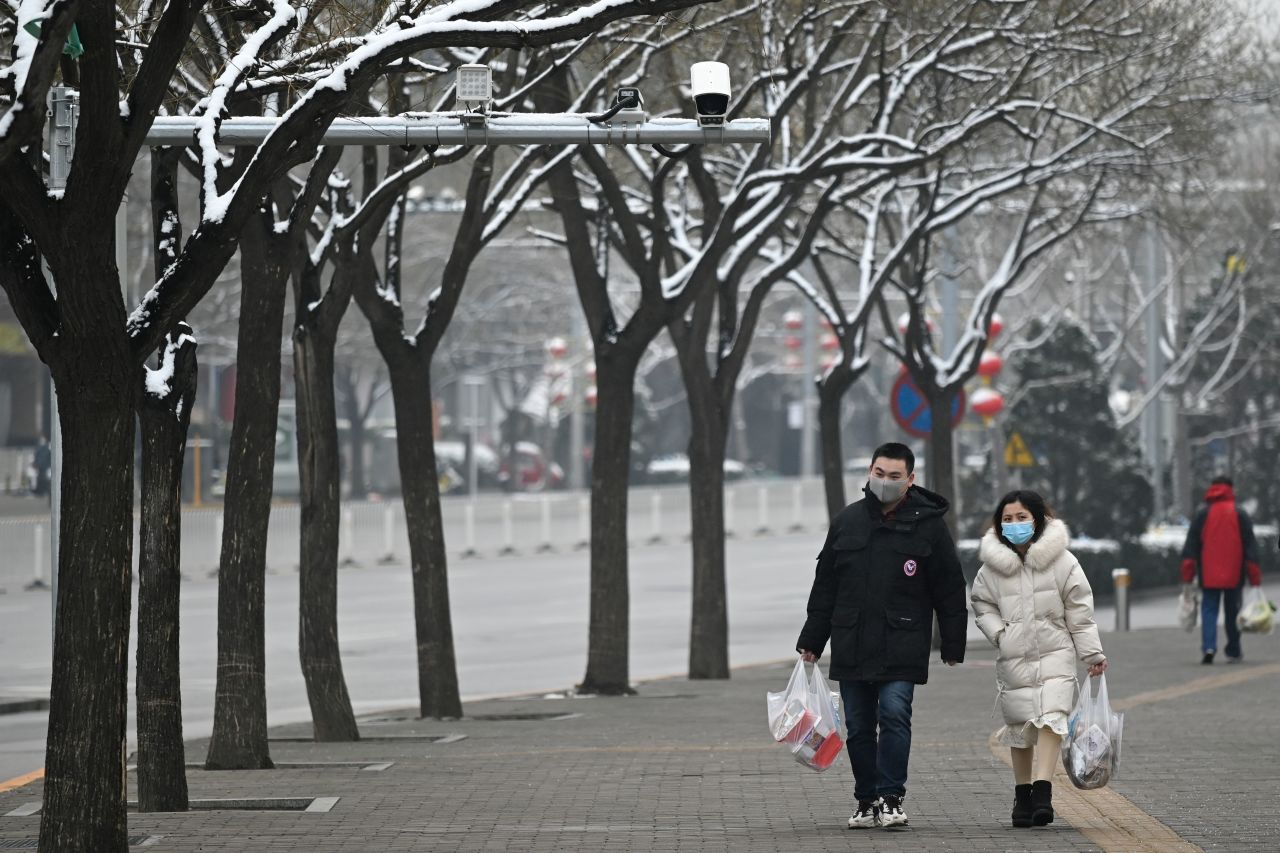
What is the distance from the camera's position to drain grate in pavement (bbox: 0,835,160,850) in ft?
28.5

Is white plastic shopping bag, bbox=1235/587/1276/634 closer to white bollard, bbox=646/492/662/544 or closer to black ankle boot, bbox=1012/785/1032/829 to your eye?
black ankle boot, bbox=1012/785/1032/829

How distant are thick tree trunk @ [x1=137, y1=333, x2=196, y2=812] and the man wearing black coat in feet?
9.08

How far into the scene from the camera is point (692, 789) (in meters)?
10.6

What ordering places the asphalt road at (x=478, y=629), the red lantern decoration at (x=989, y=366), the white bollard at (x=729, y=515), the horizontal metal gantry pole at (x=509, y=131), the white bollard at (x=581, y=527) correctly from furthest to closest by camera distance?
1. the white bollard at (x=729, y=515)
2. the white bollard at (x=581, y=527)
3. the red lantern decoration at (x=989, y=366)
4. the asphalt road at (x=478, y=629)
5. the horizontal metal gantry pole at (x=509, y=131)

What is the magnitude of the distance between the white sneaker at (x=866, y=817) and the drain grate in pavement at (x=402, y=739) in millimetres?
5194

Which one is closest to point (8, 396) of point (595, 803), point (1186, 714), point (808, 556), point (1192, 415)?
point (808, 556)

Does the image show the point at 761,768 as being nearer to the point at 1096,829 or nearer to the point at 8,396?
the point at 1096,829

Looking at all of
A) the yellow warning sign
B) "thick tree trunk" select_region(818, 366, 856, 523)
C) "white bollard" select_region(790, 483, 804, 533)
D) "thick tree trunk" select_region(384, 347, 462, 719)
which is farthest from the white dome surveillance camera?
"white bollard" select_region(790, 483, 804, 533)

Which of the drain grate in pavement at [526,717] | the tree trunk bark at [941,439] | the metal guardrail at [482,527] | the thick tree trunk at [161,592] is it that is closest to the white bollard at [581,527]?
the metal guardrail at [482,527]

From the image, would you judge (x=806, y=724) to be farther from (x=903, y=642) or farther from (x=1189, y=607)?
(x=1189, y=607)

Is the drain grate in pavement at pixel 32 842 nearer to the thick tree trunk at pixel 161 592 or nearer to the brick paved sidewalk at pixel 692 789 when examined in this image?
the brick paved sidewalk at pixel 692 789

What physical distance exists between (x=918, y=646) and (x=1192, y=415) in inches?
→ 1421

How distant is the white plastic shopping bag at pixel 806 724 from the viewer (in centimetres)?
895

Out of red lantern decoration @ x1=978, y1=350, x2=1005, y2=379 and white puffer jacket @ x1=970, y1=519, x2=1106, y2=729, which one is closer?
white puffer jacket @ x1=970, y1=519, x2=1106, y2=729
